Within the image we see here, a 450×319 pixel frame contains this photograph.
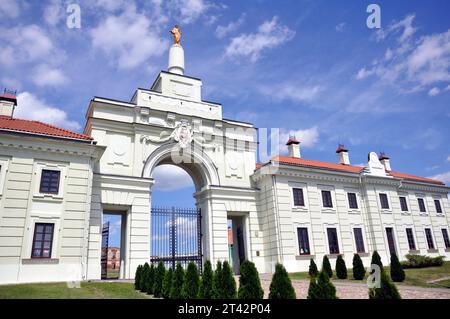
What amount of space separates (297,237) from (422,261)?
10248 millimetres

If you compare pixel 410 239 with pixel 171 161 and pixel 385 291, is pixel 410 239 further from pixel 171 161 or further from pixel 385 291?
pixel 385 291

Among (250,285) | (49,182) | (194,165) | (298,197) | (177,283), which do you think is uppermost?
(194,165)

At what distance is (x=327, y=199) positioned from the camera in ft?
98.4

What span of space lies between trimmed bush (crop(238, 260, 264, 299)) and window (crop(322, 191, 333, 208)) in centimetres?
1942

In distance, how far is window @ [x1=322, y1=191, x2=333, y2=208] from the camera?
97.5 feet

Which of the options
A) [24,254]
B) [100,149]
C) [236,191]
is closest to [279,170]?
[236,191]

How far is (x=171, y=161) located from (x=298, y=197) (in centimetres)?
1054

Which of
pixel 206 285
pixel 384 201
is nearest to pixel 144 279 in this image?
pixel 206 285

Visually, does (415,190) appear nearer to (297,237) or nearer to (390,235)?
(390,235)

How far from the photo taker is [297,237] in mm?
27031

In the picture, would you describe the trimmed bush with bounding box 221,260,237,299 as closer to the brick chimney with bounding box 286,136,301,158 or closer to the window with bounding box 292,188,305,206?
the window with bounding box 292,188,305,206

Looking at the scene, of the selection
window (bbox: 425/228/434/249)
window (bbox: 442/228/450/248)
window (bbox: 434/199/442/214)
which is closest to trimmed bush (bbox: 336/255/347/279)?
window (bbox: 425/228/434/249)

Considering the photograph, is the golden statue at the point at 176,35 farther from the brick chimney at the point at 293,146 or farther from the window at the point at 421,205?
the window at the point at 421,205
